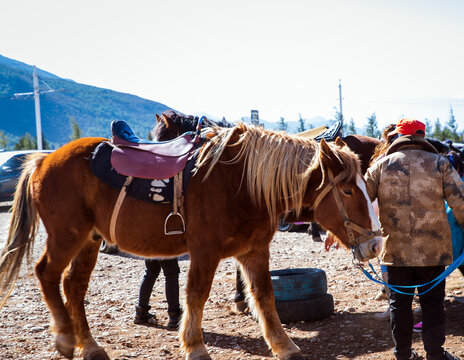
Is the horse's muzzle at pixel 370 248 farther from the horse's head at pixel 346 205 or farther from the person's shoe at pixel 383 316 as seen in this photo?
the person's shoe at pixel 383 316

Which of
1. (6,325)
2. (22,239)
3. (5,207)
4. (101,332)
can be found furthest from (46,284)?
(5,207)

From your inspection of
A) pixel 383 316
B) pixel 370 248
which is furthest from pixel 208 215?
pixel 383 316

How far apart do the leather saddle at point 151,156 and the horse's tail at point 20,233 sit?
0.90 meters

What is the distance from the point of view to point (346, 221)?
3377 mm

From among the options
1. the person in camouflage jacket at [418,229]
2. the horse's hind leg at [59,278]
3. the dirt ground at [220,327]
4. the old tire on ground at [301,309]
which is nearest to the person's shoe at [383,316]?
the dirt ground at [220,327]

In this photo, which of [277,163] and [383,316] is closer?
[277,163]

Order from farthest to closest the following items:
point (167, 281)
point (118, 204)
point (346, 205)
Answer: point (167, 281)
point (118, 204)
point (346, 205)

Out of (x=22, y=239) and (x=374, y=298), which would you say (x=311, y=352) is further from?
(x=22, y=239)

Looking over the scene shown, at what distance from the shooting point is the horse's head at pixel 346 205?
10.9 ft

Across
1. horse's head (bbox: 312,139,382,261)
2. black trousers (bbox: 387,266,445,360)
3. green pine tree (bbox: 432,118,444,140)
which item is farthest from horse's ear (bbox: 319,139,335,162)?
green pine tree (bbox: 432,118,444,140)

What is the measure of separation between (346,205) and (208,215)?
1024 mm

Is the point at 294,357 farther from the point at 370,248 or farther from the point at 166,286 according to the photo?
the point at 166,286

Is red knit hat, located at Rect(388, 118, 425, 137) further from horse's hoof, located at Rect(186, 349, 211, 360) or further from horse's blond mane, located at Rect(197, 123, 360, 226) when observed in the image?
horse's hoof, located at Rect(186, 349, 211, 360)

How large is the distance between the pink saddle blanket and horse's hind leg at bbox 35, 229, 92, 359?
704mm
